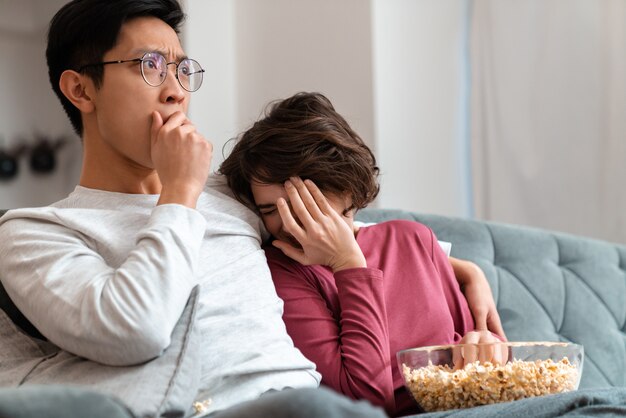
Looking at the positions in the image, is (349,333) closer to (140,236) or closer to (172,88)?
(140,236)

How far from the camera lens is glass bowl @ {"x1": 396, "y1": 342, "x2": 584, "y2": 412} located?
145 centimetres

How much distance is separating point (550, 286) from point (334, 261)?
33.5 inches

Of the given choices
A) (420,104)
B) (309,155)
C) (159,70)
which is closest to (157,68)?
(159,70)

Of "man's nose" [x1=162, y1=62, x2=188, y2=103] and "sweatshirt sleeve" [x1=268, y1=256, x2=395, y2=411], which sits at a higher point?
"man's nose" [x1=162, y1=62, x2=188, y2=103]

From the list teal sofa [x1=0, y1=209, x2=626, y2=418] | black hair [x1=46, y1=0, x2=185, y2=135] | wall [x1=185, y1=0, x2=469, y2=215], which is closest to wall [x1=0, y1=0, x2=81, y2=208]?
wall [x1=185, y1=0, x2=469, y2=215]

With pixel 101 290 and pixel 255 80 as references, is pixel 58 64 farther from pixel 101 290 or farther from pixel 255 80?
pixel 255 80

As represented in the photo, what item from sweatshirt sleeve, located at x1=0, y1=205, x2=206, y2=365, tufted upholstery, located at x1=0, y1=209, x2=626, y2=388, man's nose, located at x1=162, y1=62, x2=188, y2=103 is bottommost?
tufted upholstery, located at x1=0, y1=209, x2=626, y2=388

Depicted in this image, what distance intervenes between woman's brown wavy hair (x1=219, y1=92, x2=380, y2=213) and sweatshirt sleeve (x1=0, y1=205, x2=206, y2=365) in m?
0.27

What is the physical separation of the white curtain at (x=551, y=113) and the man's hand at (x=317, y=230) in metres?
1.98

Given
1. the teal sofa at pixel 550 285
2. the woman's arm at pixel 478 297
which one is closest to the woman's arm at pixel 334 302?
the woman's arm at pixel 478 297

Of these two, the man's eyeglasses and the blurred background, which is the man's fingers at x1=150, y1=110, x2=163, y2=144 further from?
the blurred background

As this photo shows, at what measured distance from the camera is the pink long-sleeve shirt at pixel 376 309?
5.04ft

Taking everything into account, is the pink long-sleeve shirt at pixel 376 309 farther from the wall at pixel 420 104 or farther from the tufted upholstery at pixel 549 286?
the wall at pixel 420 104

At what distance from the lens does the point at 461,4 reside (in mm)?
3771
